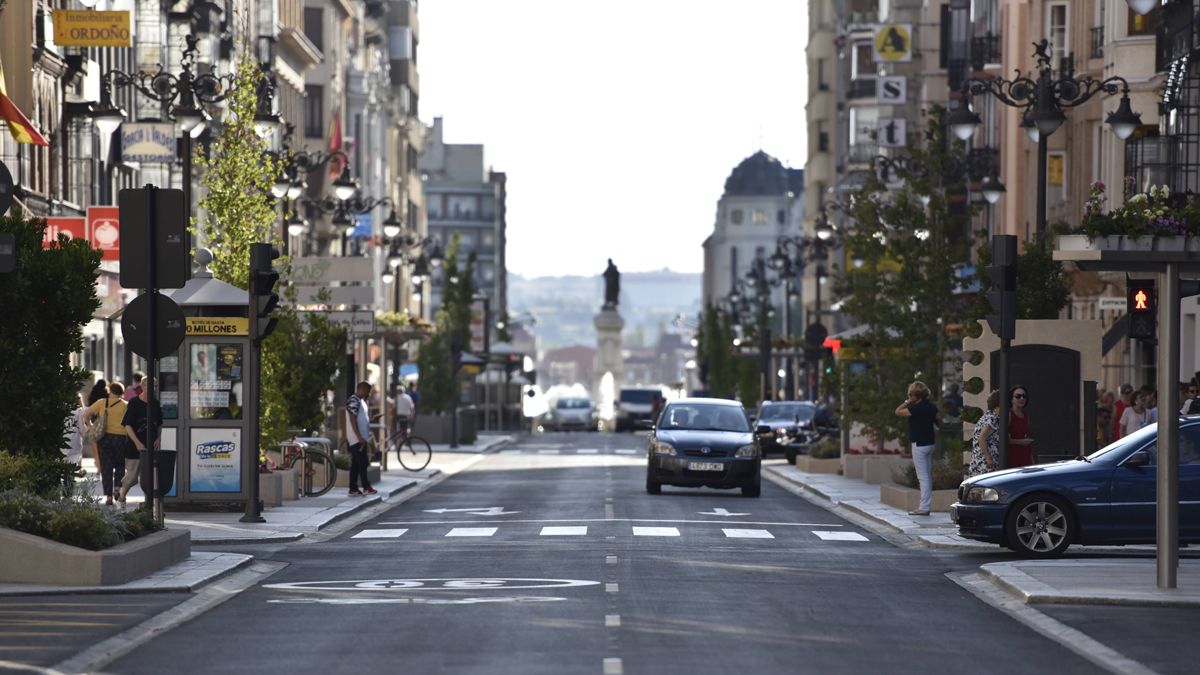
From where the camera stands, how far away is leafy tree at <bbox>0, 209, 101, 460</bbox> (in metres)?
22.9

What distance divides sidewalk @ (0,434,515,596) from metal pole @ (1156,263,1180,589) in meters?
7.90

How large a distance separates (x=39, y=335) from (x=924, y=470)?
44.1ft

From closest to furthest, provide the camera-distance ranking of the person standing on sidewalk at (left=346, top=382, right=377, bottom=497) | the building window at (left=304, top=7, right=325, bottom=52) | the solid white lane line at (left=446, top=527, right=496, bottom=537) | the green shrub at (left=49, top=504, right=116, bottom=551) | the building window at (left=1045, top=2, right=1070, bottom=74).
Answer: the green shrub at (left=49, top=504, right=116, bottom=551) < the solid white lane line at (left=446, top=527, right=496, bottom=537) < the person standing on sidewalk at (left=346, top=382, right=377, bottom=497) < the building window at (left=1045, top=2, right=1070, bottom=74) < the building window at (left=304, top=7, right=325, bottom=52)

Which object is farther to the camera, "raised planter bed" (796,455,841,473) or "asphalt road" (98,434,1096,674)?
"raised planter bed" (796,455,841,473)

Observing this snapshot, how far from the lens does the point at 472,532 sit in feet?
97.9

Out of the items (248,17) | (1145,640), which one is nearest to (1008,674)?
(1145,640)

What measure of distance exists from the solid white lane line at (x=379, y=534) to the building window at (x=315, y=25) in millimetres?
70131

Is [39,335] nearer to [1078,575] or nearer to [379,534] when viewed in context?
[379,534]

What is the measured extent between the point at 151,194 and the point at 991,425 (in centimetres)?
1041

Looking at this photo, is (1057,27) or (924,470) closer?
(924,470)

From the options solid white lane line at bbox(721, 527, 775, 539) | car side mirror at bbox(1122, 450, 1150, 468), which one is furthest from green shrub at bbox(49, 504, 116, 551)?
car side mirror at bbox(1122, 450, 1150, 468)

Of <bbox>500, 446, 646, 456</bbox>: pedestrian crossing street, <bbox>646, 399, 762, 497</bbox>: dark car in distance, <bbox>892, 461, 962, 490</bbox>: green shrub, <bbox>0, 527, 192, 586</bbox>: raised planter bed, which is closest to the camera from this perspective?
<bbox>0, 527, 192, 586</bbox>: raised planter bed

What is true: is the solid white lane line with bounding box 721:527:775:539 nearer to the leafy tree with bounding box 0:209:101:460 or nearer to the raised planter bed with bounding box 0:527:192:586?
the leafy tree with bounding box 0:209:101:460

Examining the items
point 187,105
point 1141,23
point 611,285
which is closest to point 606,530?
point 187,105
